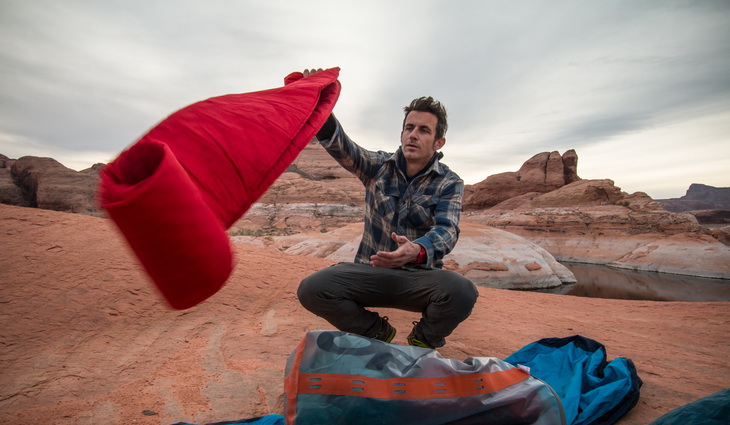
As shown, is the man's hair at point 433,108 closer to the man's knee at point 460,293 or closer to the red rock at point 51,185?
the man's knee at point 460,293

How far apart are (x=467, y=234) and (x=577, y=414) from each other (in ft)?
31.7

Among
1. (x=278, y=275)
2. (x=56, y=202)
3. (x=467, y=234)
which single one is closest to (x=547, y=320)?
(x=278, y=275)

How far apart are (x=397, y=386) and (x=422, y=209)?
135cm

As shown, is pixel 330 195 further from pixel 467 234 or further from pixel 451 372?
pixel 451 372

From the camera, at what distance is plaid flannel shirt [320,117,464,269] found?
2.38 metres

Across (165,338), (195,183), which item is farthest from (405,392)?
(165,338)

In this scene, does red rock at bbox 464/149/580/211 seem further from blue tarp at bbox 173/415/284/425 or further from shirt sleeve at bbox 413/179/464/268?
blue tarp at bbox 173/415/284/425

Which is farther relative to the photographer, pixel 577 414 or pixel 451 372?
pixel 577 414

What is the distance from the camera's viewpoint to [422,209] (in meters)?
2.43

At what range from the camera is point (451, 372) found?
1.39 metres

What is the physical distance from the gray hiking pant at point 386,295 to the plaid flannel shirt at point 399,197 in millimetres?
153

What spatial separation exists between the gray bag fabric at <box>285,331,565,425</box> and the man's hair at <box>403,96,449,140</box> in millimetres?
1725

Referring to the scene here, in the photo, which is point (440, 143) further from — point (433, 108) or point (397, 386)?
point (397, 386)

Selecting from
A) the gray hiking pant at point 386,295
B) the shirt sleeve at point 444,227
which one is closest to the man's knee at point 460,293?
the gray hiking pant at point 386,295
